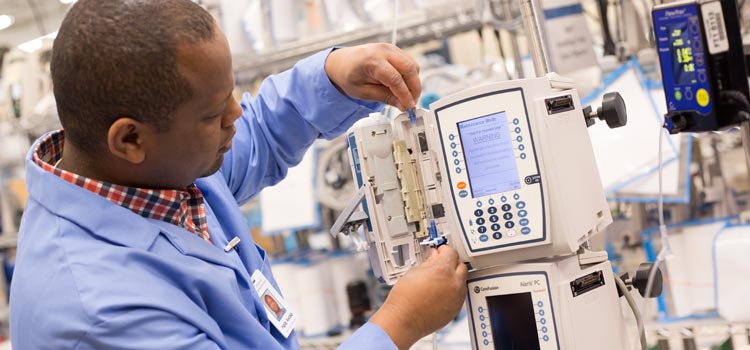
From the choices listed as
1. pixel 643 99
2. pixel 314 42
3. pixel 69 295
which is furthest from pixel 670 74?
pixel 314 42

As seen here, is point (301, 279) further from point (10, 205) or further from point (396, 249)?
point (10, 205)

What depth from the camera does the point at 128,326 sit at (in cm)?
92

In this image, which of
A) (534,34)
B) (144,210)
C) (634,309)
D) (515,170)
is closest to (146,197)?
(144,210)

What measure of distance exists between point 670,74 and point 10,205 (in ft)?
10.7

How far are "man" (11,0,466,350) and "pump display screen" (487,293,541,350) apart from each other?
7 cm

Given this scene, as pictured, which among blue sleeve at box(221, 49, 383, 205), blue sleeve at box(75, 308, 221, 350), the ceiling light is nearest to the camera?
blue sleeve at box(75, 308, 221, 350)

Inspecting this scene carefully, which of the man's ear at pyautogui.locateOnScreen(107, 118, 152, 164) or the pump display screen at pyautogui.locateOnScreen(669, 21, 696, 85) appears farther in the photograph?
Answer: the pump display screen at pyautogui.locateOnScreen(669, 21, 696, 85)

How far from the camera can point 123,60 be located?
0.93m

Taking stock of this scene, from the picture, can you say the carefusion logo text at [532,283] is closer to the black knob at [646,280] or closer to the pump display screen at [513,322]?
the pump display screen at [513,322]

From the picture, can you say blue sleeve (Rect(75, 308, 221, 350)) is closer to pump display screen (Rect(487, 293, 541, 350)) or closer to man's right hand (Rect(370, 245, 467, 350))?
man's right hand (Rect(370, 245, 467, 350))

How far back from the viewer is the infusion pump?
105 cm

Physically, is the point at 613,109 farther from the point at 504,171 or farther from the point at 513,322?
the point at 513,322

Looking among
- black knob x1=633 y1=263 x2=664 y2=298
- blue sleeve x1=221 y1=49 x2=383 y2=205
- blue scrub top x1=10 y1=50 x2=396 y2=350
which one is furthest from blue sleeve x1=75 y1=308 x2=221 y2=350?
black knob x1=633 y1=263 x2=664 y2=298

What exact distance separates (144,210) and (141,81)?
0.21 metres
